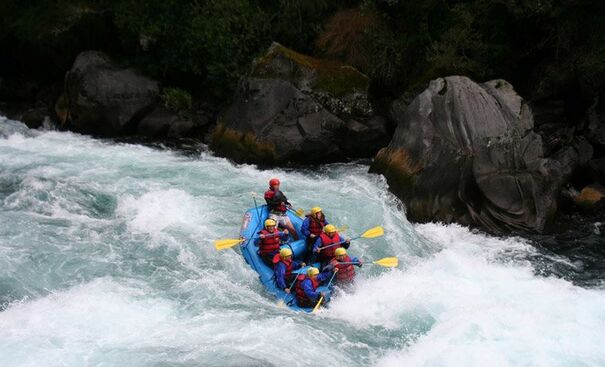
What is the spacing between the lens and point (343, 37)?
14203mm

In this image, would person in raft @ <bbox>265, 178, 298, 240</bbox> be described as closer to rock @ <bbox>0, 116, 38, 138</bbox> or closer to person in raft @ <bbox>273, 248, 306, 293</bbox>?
person in raft @ <bbox>273, 248, 306, 293</bbox>

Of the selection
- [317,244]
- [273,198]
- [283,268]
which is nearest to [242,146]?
[273,198]

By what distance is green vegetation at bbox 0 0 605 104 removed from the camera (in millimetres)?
12281

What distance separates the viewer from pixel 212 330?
7.11 m

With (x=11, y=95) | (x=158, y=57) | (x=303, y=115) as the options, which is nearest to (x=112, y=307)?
(x=303, y=115)

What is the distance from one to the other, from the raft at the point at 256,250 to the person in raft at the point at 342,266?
0.27 meters

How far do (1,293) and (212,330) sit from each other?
8.97 feet

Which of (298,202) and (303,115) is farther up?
(303,115)

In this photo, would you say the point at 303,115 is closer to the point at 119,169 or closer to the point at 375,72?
the point at 375,72

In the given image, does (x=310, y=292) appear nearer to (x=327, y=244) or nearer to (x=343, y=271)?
(x=343, y=271)

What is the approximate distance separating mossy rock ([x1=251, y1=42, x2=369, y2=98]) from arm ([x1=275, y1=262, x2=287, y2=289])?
5.75 meters

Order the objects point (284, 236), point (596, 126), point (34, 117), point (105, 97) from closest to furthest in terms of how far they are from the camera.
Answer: point (284, 236)
point (596, 126)
point (105, 97)
point (34, 117)

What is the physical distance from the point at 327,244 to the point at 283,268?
0.78m

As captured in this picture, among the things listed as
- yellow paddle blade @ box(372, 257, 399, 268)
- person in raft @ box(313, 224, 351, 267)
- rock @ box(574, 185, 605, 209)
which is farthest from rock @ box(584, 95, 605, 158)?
A: person in raft @ box(313, 224, 351, 267)
